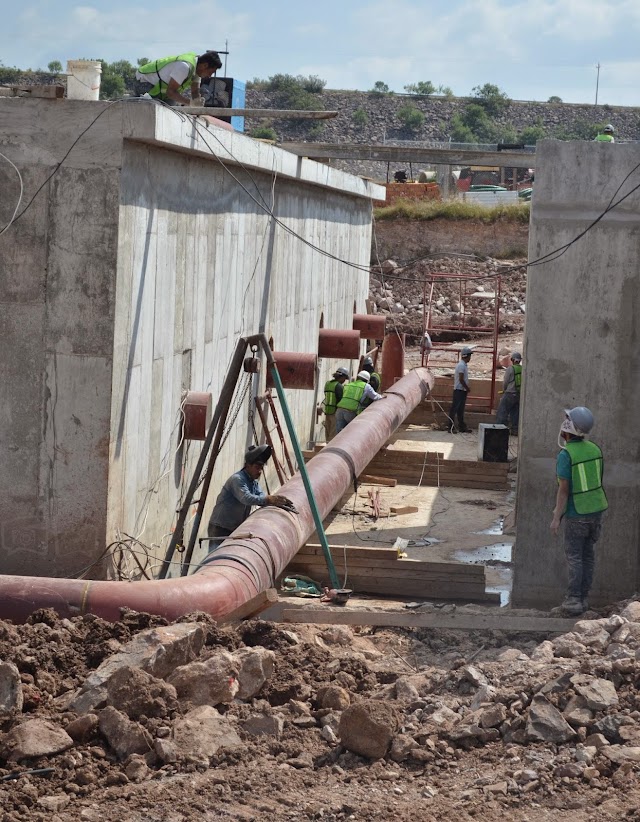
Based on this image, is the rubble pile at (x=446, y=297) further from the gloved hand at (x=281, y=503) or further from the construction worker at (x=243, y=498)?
the gloved hand at (x=281, y=503)

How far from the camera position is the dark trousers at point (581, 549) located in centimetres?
881

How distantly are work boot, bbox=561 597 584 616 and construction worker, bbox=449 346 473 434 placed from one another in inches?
423

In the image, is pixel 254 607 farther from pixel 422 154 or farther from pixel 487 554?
pixel 422 154

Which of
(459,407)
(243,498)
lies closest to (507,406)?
(459,407)

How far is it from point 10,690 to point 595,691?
3134mm

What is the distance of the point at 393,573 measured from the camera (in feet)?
33.6

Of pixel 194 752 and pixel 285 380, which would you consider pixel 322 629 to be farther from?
pixel 285 380

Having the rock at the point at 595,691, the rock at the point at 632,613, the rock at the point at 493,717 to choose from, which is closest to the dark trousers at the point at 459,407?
the rock at the point at 632,613

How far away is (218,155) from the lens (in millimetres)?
10820

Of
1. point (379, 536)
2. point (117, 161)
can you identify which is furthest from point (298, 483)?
point (117, 161)

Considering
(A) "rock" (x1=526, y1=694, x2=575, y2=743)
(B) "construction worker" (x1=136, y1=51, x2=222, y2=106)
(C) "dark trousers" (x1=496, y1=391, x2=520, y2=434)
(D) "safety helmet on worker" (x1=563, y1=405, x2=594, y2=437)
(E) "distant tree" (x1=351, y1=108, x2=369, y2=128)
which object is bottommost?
(A) "rock" (x1=526, y1=694, x2=575, y2=743)

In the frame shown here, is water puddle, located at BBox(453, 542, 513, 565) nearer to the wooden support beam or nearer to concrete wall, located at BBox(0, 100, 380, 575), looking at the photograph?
concrete wall, located at BBox(0, 100, 380, 575)

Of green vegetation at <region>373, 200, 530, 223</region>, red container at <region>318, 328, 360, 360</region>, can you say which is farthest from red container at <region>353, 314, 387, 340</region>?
green vegetation at <region>373, 200, 530, 223</region>

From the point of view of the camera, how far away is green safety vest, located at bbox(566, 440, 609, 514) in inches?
342
